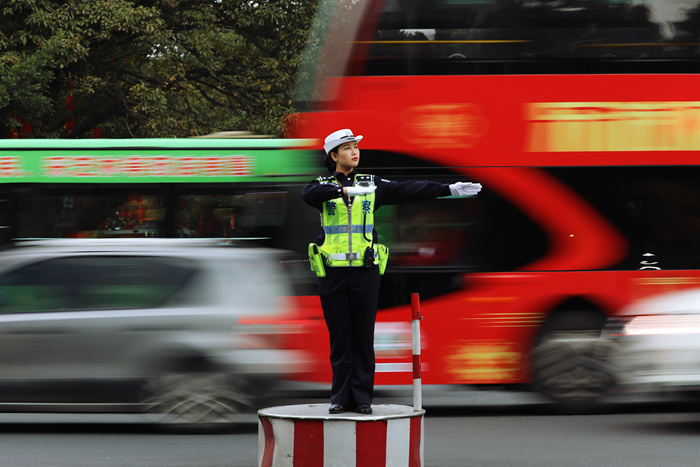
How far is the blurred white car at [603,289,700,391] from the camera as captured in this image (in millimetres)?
8211

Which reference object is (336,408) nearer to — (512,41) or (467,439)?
(467,439)

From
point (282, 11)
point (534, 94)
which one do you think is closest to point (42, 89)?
point (282, 11)

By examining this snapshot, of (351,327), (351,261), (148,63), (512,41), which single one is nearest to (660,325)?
(512,41)

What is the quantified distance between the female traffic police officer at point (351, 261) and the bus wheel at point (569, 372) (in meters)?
4.11

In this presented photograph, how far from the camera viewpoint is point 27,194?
10188 mm

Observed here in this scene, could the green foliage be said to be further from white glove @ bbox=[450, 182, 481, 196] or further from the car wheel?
white glove @ bbox=[450, 182, 481, 196]

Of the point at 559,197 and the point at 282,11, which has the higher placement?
the point at 282,11

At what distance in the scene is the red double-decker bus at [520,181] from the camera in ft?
30.9

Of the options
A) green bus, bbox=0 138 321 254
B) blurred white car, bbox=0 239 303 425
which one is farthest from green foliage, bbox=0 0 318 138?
blurred white car, bbox=0 239 303 425

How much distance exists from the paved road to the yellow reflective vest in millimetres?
1810

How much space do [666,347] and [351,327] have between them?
3590 mm

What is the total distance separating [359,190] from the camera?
5551mm

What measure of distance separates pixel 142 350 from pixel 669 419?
4.28 meters

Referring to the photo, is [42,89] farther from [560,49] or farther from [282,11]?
[560,49]
